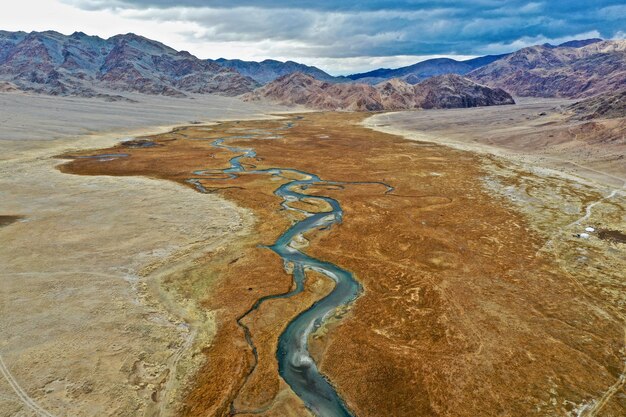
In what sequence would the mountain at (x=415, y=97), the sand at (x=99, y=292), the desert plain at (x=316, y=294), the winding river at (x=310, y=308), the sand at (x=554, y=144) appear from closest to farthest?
the sand at (x=99, y=292) < the desert plain at (x=316, y=294) < the winding river at (x=310, y=308) < the sand at (x=554, y=144) < the mountain at (x=415, y=97)

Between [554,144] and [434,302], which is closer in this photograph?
[434,302]

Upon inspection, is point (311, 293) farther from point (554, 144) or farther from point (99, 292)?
point (554, 144)

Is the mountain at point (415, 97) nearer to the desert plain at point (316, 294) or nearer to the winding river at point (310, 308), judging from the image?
the desert plain at point (316, 294)

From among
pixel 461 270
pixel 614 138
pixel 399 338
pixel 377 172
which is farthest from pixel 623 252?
pixel 614 138

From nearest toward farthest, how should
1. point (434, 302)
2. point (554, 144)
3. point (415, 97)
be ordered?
1. point (434, 302)
2. point (554, 144)
3. point (415, 97)

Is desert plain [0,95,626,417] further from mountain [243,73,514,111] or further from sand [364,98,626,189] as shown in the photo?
mountain [243,73,514,111]

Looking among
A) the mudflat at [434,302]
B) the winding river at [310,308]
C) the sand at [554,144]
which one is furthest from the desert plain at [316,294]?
the sand at [554,144]

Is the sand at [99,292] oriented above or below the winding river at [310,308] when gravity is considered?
above

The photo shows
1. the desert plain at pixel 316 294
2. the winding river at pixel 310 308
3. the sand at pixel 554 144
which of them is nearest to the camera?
the desert plain at pixel 316 294

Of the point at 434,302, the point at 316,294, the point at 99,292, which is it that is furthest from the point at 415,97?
the point at 99,292
